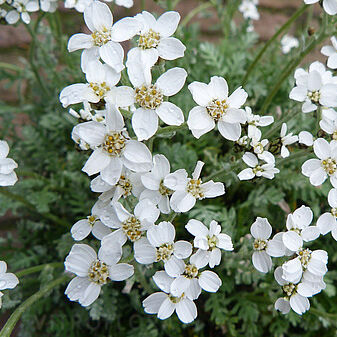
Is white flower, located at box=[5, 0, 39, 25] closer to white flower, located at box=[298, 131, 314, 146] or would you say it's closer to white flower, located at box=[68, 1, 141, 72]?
white flower, located at box=[68, 1, 141, 72]

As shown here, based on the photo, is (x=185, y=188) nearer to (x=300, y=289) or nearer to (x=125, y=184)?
(x=125, y=184)

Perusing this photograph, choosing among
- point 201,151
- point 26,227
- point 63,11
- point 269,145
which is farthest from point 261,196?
point 63,11

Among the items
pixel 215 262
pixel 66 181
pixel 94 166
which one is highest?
pixel 94 166

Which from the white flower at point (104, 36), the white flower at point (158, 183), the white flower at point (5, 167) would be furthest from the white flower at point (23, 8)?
the white flower at point (158, 183)

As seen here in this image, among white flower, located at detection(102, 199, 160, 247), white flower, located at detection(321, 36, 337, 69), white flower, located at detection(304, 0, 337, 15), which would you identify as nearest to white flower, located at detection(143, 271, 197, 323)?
white flower, located at detection(102, 199, 160, 247)

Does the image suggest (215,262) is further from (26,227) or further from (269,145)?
(26,227)

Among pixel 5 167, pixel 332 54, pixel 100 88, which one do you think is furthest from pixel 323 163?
pixel 5 167
